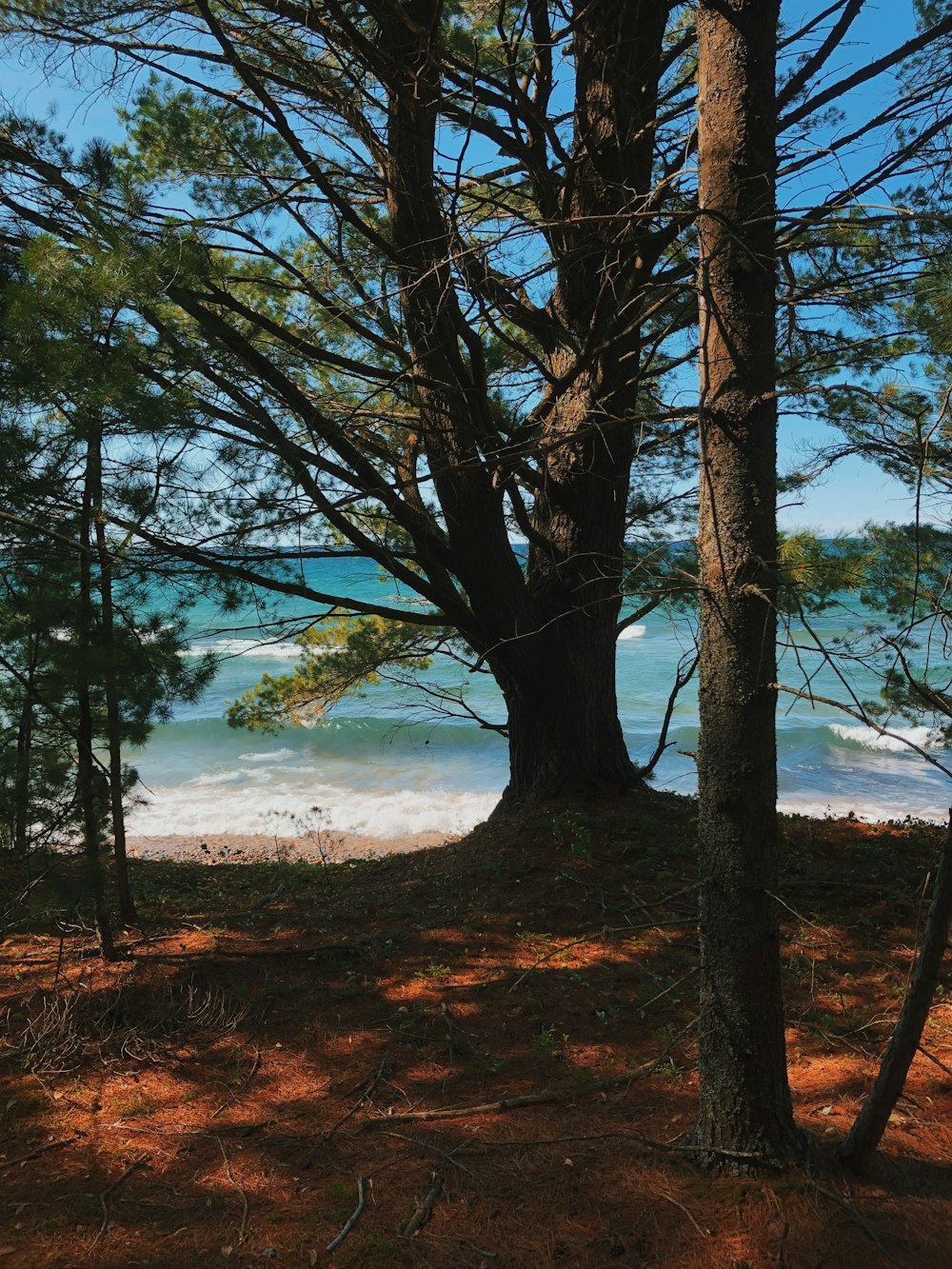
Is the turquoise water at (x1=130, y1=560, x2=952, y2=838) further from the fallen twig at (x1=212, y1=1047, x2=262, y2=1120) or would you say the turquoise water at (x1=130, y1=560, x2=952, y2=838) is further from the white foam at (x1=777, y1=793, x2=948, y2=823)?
the fallen twig at (x1=212, y1=1047, x2=262, y2=1120)

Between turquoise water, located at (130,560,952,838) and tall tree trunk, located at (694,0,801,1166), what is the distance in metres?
7.45

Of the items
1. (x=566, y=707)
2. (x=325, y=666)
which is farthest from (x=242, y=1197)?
(x=325, y=666)

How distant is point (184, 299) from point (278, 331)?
1.06m

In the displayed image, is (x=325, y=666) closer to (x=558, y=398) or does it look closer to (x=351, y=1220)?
(x=558, y=398)

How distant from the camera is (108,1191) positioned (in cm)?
250

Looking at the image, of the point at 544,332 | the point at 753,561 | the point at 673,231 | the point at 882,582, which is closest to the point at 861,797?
the point at 882,582

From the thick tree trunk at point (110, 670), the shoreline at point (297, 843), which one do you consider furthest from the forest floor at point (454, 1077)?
the shoreline at point (297, 843)

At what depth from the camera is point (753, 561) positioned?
→ 7.10 ft

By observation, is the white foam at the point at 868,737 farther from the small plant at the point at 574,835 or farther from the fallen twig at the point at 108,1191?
the fallen twig at the point at 108,1191

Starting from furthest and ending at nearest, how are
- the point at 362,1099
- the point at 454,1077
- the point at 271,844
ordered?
the point at 271,844, the point at 454,1077, the point at 362,1099

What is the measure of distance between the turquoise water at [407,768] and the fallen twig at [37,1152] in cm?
691

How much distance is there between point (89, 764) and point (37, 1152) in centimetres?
152

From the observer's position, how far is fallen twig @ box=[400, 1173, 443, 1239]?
2.25 meters

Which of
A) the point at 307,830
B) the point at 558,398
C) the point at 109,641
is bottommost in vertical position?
the point at 307,830
